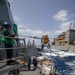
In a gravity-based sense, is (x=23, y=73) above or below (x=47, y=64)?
below

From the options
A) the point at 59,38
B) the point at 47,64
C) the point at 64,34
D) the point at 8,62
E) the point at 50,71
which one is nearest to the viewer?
the point at 8,62

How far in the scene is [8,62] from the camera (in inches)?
171

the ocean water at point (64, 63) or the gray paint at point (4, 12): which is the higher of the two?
the gray paint at point (4, 12)

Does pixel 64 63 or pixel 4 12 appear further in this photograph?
pixel 64 63

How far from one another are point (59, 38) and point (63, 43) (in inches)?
233

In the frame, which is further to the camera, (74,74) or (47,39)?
(74,74)

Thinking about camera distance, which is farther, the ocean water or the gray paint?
the ocean water

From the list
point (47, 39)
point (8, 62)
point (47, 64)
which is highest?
point (47, 39)

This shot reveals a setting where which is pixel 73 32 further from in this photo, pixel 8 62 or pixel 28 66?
pixel 8 62

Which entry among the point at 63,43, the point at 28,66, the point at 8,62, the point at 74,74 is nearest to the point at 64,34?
the point at 63,43

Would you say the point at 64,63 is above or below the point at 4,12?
below

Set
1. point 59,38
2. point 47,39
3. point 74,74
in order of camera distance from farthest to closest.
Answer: point 59,38, point 74,74, point 47,39

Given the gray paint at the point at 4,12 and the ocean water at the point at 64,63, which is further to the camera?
the ocean water at the point at 64,63

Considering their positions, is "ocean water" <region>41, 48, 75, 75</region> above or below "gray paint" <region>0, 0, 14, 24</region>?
below
